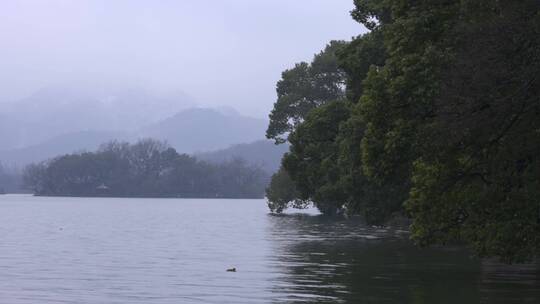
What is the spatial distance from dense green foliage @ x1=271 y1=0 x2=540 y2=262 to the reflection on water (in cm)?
222

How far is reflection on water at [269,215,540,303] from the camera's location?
31547mm

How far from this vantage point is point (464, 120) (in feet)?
85.5

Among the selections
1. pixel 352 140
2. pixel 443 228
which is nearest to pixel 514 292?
pixel 443 228

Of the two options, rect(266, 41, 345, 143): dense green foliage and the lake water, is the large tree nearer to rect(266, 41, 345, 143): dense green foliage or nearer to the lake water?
the lake water

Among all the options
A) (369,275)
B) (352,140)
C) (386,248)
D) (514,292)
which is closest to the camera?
(514,292)

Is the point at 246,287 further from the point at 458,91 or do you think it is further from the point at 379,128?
the point at 458,91

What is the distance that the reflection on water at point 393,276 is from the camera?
31.5m

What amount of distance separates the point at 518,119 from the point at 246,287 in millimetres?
13415

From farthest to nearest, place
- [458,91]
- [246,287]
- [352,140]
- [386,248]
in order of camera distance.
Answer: [386,248] < [352,140] < [246,287] < [458,91]

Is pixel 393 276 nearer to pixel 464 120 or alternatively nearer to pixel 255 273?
pixel 255 273

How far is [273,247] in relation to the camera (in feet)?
201

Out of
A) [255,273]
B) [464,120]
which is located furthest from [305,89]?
[464,120]

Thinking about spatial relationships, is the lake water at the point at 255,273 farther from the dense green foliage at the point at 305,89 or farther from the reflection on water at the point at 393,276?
the dense green foliage at the point at 305,89

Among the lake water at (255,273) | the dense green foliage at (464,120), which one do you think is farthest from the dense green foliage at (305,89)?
the dense green foliage at (464,120)
